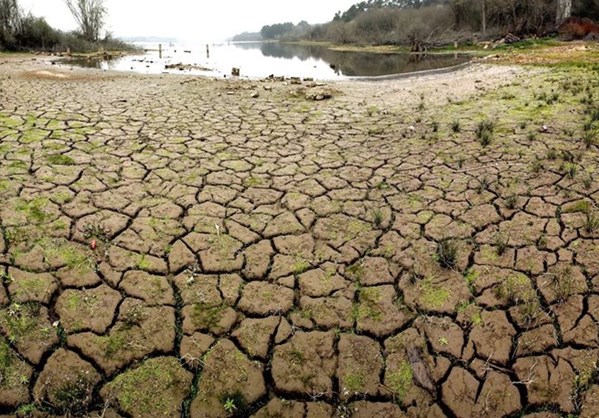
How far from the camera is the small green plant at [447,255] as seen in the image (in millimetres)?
3002

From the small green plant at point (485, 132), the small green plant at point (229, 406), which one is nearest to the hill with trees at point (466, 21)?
the small green plant at point (485, 132)

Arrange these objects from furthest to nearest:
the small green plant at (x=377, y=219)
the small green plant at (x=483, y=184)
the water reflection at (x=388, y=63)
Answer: the water reflection at (x=388, y=63) < the small green plant at (x=483, y=184) < the small green plant at (x=377, y=219)

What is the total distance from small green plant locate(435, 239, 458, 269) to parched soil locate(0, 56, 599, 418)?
0.5 inches

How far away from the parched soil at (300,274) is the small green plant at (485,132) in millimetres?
39

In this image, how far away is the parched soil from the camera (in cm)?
218

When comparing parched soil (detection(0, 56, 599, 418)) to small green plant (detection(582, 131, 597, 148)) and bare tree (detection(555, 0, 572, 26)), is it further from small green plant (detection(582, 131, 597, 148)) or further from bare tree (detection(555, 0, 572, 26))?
bare tree (detection(555, 0, 572, 26))

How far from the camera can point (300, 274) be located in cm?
296

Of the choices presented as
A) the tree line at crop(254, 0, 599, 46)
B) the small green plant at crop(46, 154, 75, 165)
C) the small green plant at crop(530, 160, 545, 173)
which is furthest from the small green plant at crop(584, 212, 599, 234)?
the tree line at crop(254, 0, 599, 46)

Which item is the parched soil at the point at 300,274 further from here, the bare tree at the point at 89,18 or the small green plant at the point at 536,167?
the bare tree at the point at 89,18

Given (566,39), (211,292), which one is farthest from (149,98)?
(566,39)

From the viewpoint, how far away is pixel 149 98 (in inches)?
325

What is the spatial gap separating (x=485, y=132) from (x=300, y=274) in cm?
365

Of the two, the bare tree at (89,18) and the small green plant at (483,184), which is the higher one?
the bare tree at (89,18)

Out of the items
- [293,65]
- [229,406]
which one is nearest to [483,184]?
[229,406]
